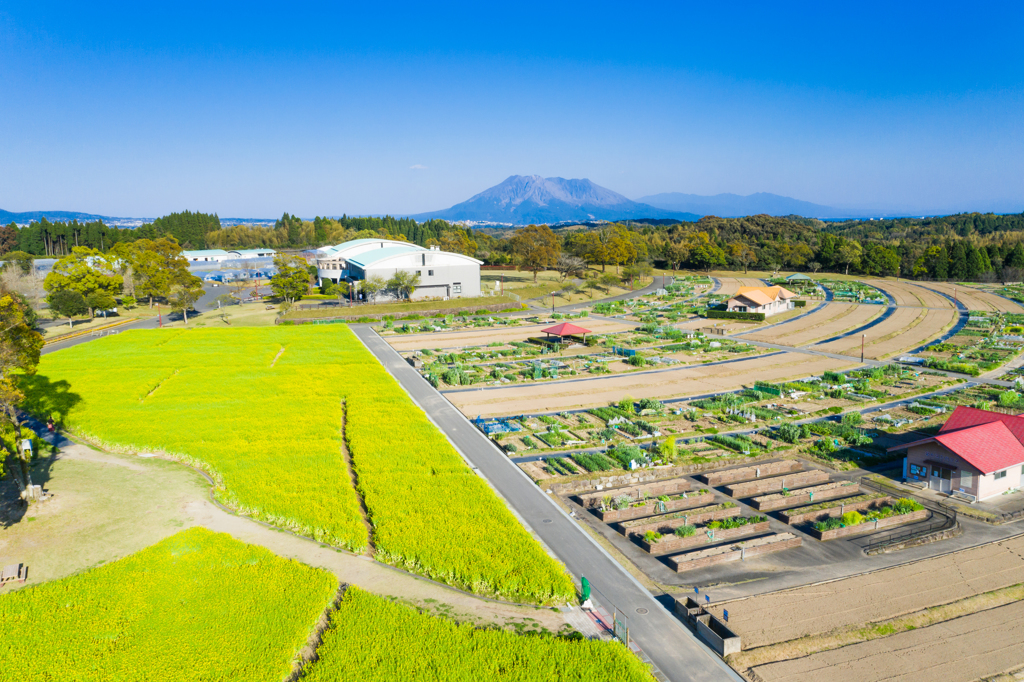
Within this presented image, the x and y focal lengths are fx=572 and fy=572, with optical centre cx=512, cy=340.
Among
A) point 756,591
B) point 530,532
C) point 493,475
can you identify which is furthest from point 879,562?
point 493,475

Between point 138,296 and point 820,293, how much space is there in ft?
330

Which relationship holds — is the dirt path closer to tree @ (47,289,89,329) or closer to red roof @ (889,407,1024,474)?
red roof @ (889,407,1024,474)

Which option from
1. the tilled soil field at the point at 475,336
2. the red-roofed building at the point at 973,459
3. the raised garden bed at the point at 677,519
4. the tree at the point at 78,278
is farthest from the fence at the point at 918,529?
the tree at the point at 78,278

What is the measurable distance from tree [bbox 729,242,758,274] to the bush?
56.7 m

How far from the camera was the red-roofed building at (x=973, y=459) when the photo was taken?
22.0 m

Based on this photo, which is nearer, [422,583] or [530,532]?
[422,583]

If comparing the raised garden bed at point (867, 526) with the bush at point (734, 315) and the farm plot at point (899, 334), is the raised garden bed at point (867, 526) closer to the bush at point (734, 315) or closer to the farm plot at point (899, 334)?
the farm plot at point (899, 334)

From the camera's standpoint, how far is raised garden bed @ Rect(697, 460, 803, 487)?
2405 centimetres

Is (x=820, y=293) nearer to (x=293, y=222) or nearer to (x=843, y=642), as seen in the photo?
(x=843, y=642)

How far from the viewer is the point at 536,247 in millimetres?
100062

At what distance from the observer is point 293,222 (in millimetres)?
157375

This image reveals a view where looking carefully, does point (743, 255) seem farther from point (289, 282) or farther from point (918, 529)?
point (918, 529)

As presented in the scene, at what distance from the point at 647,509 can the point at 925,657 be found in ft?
29.8

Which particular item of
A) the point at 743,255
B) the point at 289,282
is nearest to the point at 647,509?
the point at 289,282
